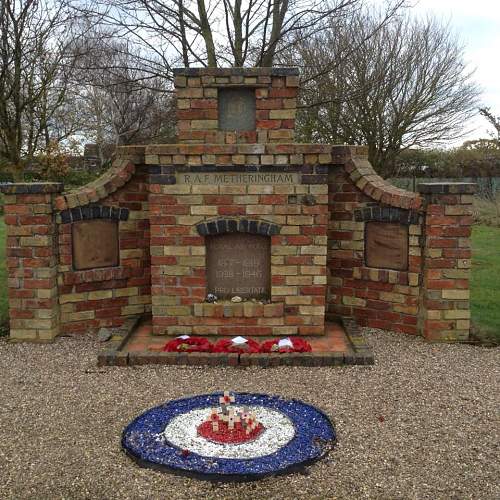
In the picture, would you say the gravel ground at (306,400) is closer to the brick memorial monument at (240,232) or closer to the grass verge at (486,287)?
the brick memorial monument at (240,232)

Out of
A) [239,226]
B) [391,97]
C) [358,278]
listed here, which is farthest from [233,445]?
[391,97]

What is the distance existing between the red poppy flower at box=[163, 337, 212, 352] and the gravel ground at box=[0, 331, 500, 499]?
31 cm

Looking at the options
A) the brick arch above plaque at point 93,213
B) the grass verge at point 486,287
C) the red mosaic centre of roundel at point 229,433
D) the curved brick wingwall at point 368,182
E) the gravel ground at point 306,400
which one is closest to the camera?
the gravel ground at point 306,400

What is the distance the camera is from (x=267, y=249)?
6.71m

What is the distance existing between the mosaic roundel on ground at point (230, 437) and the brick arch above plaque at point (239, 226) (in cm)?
220

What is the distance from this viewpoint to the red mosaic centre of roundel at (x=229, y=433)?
161 inches

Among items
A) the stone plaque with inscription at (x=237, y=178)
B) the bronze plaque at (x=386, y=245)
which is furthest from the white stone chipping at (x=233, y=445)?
the bronze plaque at (x=386, y=245)

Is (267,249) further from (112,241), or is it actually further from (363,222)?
(112,241)

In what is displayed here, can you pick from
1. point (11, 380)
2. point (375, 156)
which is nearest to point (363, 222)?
point (11, 380)

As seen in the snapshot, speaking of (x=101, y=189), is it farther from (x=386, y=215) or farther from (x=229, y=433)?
(x=229, y=433)

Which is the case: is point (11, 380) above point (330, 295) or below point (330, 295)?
below

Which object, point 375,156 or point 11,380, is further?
point 375,156

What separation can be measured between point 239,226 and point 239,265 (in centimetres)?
52

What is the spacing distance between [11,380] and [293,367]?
2771mm
